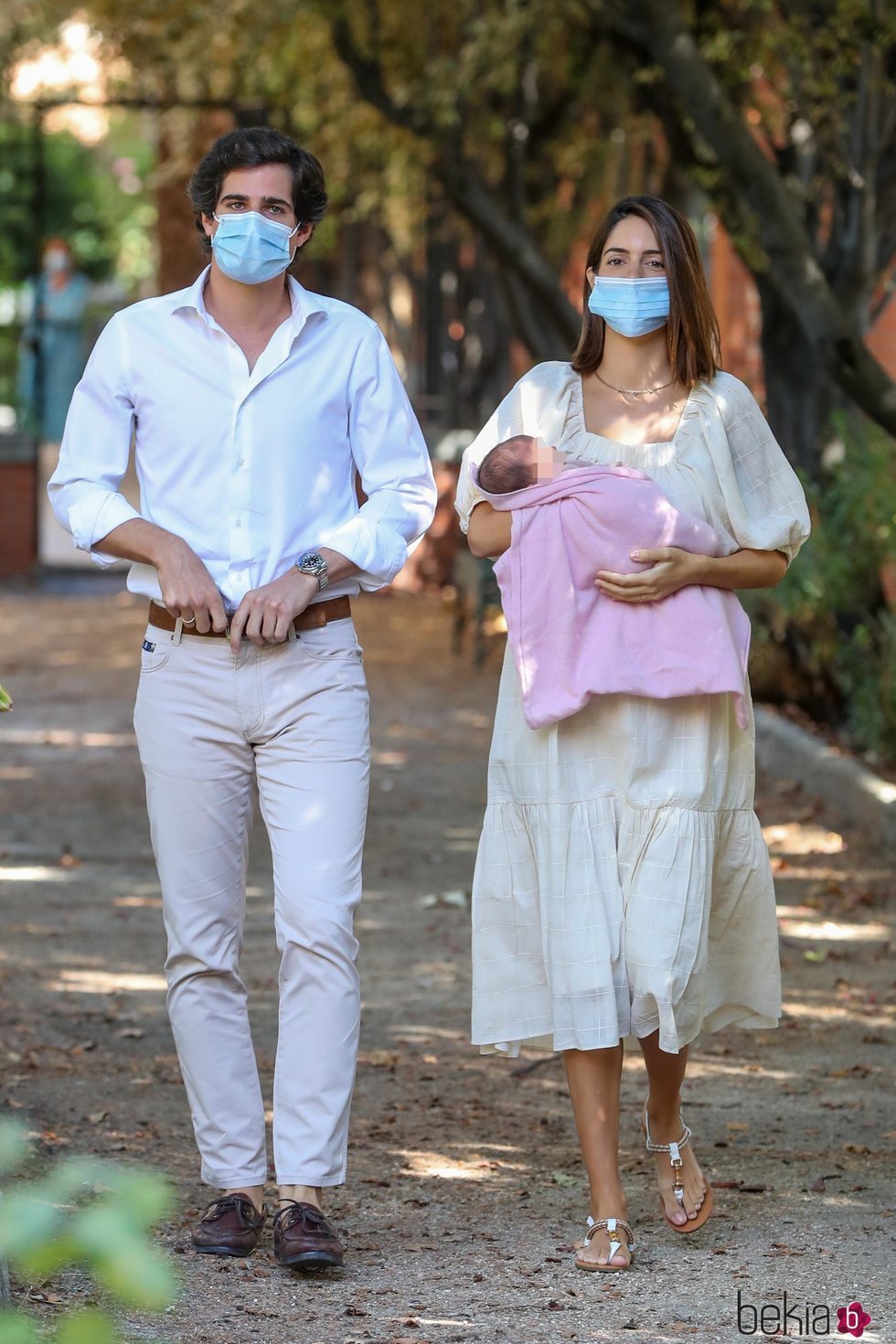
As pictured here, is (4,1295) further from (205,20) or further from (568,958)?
(205,20)

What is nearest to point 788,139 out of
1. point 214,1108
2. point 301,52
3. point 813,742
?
point 813,742

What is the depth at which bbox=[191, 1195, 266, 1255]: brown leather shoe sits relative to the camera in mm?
3672

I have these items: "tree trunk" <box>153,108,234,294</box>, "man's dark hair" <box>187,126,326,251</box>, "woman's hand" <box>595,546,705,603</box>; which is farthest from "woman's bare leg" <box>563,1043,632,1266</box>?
"tree trunk" <box>153,108,234,294</box>

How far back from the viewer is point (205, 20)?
583 inches

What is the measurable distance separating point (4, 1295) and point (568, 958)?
4.39 feet

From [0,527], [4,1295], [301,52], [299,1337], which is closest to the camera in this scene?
[4,1295]

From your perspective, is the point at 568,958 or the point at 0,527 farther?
the point at 0,527

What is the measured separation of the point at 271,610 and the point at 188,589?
→ 0.52ft

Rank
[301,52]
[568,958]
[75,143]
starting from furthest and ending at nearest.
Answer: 1. [75,143]
2. [301,52]
3. [568,958]

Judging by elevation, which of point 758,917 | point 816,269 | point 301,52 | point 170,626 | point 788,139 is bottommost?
point 758,917

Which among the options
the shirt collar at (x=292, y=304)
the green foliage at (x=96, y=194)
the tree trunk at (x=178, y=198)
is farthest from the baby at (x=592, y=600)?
the green foliage at (x=96, y=194)

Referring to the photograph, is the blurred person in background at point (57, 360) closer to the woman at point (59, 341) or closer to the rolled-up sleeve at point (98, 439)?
the woman at point (59, 341)

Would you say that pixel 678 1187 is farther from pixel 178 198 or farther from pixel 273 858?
pixel 178 198

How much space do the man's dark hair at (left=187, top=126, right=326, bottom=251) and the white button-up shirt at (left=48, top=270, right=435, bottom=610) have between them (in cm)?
17
